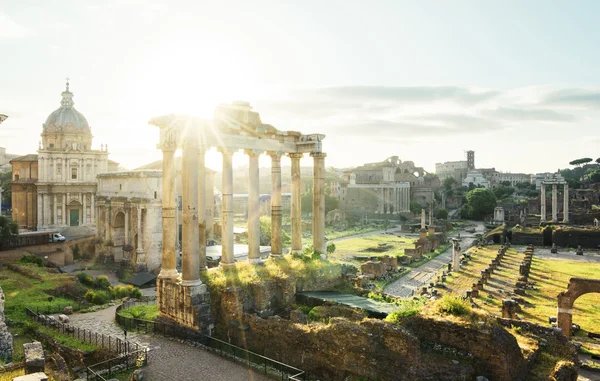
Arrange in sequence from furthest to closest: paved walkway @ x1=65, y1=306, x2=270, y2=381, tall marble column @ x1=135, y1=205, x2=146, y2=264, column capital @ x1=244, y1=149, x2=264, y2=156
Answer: tall marble column @ x1=135, y1=205, x2=146, y2=264, column capital @ x1=244, y1=149, x2=264, y2=156, paved walkway @ x1=65, y1=306, x2=270, y2=381

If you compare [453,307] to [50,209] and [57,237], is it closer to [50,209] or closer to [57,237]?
[57,237]

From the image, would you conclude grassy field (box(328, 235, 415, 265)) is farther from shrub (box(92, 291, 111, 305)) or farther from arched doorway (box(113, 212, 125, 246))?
shrub (box(92, 291, 111, 305))

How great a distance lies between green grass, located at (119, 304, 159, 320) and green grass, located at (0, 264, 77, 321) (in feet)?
14.0

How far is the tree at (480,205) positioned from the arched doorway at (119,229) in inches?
2706

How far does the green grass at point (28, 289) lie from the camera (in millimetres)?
19562

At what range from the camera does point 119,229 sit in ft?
125

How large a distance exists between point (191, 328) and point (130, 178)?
80.2 feet

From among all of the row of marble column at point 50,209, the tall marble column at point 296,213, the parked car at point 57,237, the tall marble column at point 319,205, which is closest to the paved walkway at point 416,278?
the tall marble column at point 319,205

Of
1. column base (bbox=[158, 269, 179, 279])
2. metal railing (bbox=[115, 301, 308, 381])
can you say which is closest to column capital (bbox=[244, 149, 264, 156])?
column base (bbox=[158, 269, 179, 279])

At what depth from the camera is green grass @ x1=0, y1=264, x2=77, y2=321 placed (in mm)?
19562

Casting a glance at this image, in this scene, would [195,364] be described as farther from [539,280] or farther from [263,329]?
[539,280]

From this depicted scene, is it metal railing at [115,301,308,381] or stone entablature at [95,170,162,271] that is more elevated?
stone entablature at [95,170,162,271]

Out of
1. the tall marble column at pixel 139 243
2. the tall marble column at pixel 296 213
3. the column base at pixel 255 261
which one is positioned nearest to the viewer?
the column base at pixel 255 261

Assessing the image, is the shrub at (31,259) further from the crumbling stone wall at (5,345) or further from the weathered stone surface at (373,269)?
the weathered stone surface at (373,269)
